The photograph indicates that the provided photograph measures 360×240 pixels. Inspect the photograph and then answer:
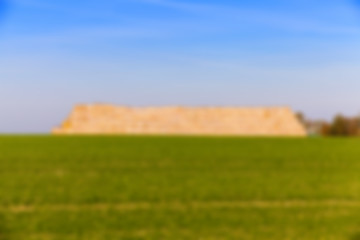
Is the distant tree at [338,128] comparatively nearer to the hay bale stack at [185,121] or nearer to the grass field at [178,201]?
the grass field at [178,201]

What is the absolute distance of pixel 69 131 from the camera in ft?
141

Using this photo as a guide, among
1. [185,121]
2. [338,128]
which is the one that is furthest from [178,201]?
[185,121]

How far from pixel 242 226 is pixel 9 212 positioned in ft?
10.7

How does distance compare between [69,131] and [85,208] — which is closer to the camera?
Result: [85,208]

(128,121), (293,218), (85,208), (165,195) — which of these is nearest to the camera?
(293,218)

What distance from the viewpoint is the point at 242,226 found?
5945 mm

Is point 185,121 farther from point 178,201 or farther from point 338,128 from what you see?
point 178,201

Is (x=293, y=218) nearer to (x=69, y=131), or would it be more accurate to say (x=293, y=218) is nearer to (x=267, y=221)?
(x=267, y=221)

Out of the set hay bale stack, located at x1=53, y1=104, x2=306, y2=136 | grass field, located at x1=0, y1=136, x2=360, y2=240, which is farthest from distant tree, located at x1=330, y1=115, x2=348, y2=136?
hay bale stack, located at x1=53, y1=104, x2=306, y2=136

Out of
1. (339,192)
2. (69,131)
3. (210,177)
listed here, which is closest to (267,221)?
(339,192)

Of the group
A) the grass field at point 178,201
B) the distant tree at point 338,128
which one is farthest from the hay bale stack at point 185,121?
the grass field at point 178,201

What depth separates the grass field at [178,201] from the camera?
223 inches

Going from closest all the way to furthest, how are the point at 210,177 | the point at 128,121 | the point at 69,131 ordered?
the point at 210,177
the point at 69,131
the point at 128,121

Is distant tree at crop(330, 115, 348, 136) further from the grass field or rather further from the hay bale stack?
the hay bale stack
